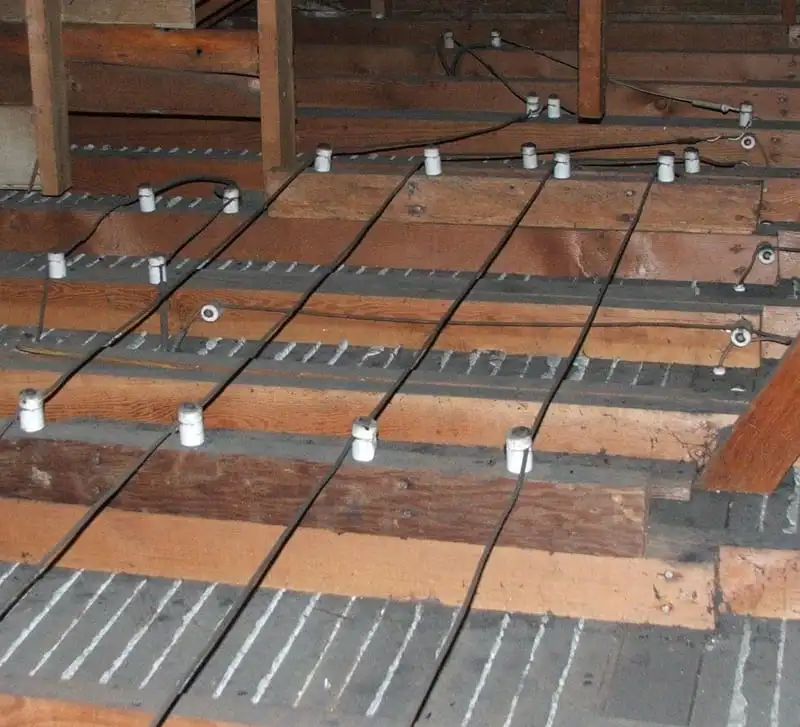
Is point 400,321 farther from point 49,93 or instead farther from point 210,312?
point 49,93

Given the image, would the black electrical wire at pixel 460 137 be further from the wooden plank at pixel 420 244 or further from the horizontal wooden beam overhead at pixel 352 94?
the wooden plank at pixel 420 244

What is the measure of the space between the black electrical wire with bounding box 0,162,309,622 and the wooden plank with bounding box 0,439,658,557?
0.05 meters

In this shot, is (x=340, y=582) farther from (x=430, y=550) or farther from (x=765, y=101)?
(x=765, y=101)

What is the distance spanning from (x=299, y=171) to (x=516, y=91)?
45.0 inches

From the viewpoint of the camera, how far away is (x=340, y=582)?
2.87m

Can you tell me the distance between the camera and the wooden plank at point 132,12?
4.62 metres

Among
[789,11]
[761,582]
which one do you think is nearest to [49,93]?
[761,582]

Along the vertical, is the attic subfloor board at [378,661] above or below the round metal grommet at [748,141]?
below

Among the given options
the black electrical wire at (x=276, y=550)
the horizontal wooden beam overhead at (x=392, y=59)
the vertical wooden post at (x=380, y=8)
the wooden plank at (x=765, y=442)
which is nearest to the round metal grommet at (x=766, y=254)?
the black electrical wire at (x=276, y=550)

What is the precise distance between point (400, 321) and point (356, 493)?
119 centimetres

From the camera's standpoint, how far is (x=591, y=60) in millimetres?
4699

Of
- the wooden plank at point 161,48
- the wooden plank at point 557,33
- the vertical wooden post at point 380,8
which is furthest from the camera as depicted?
the vertical wooden post at point 380,8

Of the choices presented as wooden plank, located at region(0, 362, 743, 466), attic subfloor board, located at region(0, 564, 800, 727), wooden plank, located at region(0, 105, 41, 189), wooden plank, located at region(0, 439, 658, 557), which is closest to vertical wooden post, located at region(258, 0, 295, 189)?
wooden plank, located at region(0, 105, 41, 189)

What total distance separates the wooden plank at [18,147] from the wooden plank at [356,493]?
7.05 feet
